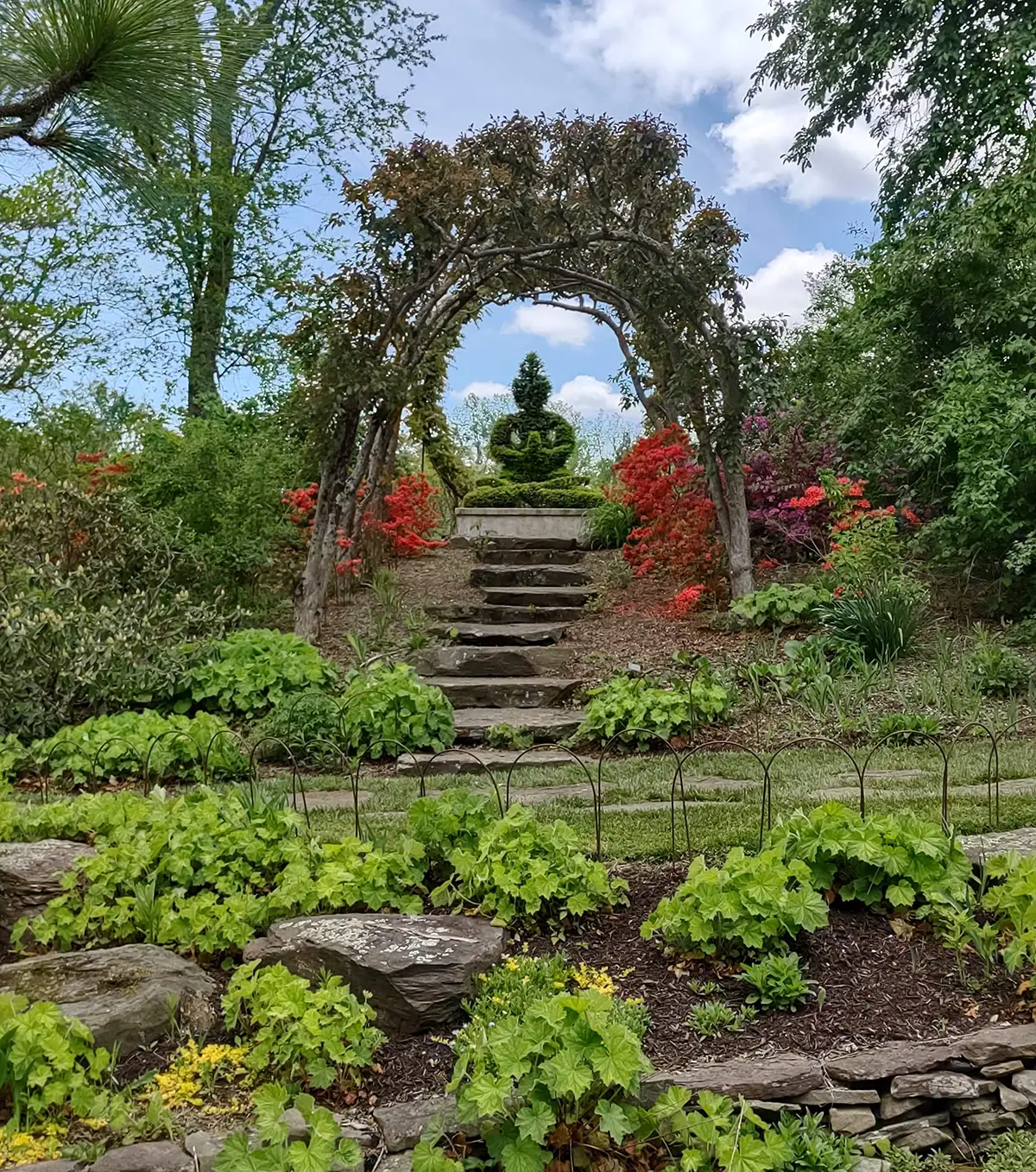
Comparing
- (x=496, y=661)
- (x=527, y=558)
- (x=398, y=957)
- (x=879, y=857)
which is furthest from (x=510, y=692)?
(x=398, y=957)

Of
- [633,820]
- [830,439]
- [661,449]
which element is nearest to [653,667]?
[661,449]

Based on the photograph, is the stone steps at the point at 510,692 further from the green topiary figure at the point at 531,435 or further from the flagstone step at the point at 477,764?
the green topiary figure at the point at 531,435

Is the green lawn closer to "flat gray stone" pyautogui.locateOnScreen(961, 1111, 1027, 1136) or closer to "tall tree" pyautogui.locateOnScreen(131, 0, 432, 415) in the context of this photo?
"flat gray stone" pyautogui.locateOnScreen(961, 1111, 1027, 1136)

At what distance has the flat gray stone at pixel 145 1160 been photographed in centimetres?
199

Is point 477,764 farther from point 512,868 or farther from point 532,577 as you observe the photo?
point 532,577

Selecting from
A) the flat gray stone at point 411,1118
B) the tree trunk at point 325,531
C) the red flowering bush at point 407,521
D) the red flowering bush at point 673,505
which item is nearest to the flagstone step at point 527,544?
the red flowering bush at point 407,521

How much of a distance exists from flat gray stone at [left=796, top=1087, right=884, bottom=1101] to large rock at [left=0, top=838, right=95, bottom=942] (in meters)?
2.14

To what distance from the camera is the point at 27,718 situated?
17.9 ft

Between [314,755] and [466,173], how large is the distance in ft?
15.1

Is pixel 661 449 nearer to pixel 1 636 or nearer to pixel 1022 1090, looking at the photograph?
pixel 1 636

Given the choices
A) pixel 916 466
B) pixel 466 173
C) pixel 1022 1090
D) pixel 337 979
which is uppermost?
pixel 466 173

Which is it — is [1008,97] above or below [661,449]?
above

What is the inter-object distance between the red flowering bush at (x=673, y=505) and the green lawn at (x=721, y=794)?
10.2ft

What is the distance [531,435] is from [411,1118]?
36.6 ft
